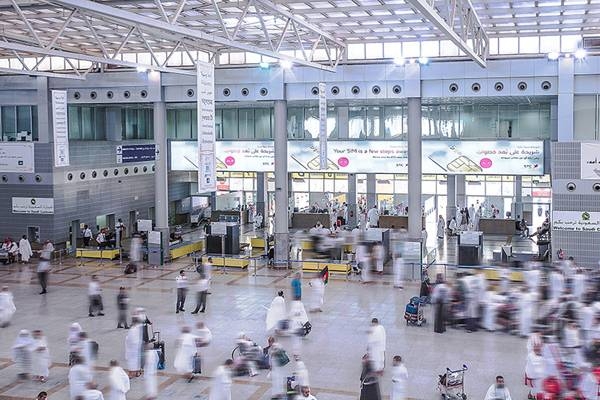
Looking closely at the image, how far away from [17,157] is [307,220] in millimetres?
14661

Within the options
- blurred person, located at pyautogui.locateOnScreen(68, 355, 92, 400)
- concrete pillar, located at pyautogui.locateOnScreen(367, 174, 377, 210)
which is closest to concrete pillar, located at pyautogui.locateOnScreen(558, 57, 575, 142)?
concrete pillar, located at pyautogui.locateOnScreen(367, 174, 377, 210)

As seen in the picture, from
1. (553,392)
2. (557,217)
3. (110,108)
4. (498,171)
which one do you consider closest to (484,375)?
(553,392)

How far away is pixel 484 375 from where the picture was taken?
1523 centimetres

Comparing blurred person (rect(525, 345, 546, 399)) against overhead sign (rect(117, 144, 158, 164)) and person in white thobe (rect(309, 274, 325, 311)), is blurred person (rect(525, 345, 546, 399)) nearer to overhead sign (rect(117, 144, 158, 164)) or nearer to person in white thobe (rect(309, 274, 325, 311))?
person in white thobe (rect(309, 274, 325, 311))

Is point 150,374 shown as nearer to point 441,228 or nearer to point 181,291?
point 181,291

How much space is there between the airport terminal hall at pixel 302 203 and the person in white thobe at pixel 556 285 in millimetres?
131

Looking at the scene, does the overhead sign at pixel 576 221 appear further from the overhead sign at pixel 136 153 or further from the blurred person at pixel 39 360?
the blurred person at pixel 39 360

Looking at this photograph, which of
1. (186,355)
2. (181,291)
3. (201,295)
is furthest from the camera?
(181,291)

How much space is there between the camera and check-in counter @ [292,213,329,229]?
126 ft

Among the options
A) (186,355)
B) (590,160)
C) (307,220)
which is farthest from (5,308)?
(307,220)

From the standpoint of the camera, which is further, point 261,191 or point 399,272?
point 261,191

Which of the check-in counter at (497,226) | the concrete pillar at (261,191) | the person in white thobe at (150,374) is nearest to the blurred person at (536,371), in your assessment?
the person in white thobe at (150,374)

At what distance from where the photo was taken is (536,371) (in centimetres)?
1348

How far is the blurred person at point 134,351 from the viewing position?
49.8ft
